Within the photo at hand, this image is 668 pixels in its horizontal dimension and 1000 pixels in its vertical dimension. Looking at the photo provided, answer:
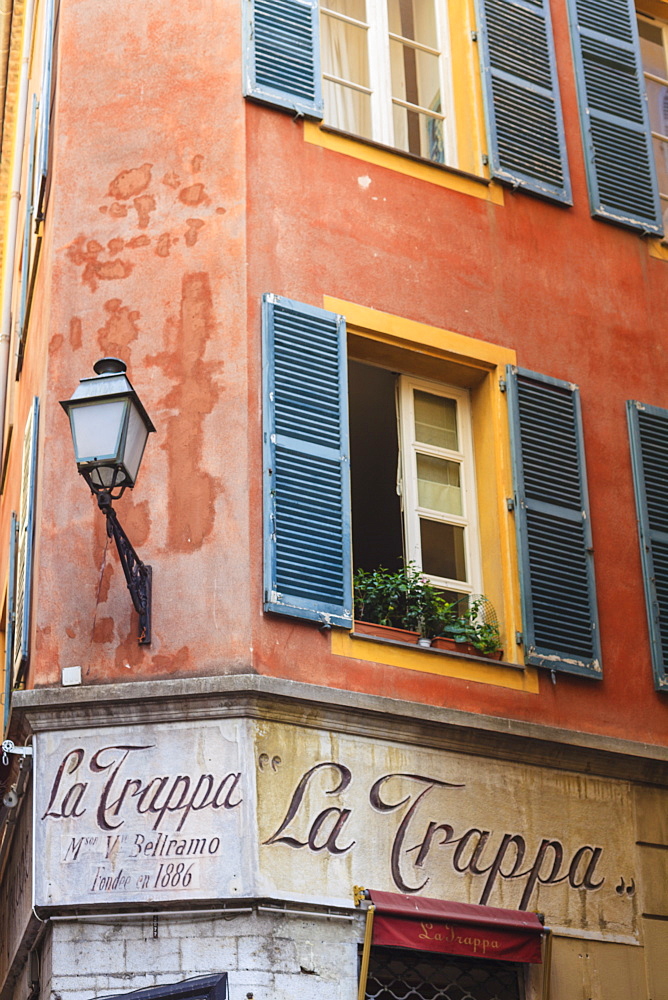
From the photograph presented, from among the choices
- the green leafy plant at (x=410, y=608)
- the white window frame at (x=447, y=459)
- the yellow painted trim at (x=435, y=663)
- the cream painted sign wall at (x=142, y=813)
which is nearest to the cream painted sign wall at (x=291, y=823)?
the cream painted sign wall at (x=142, y=813)

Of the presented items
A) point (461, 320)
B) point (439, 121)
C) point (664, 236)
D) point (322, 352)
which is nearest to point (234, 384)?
point (322, 352)

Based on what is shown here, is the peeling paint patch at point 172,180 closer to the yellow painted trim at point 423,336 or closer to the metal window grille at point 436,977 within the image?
the yellow painted trim at point 423,336

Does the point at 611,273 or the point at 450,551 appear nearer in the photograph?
the point at 450,551

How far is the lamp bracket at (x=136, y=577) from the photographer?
26.9ft

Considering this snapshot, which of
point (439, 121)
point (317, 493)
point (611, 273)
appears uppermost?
point (439, 121)

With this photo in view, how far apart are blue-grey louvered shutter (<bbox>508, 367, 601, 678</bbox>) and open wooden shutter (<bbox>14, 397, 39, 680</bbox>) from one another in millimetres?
2900

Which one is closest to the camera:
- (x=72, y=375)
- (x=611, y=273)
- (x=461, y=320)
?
(x=72, y=375)

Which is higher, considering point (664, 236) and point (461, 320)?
point (664, 236)

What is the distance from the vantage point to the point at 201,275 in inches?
362

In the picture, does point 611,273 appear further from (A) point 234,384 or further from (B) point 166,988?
(B) point 166,988

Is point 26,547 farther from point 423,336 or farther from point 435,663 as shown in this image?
point 423,336

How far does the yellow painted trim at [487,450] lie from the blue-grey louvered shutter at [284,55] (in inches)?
55.5

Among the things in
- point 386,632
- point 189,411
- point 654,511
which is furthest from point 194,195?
point 654,511

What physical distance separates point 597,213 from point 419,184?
4.74 ft
